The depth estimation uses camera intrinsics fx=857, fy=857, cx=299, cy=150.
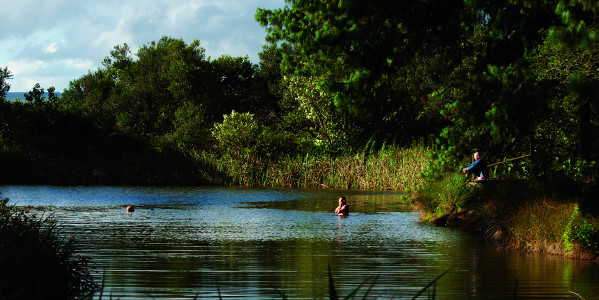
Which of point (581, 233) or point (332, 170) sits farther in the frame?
point (332, 170)

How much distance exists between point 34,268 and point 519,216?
12.0 metres

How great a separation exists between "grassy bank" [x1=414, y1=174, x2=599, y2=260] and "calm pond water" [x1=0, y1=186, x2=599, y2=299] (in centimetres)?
52

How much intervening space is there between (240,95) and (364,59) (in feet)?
161

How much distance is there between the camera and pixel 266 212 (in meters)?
30.2

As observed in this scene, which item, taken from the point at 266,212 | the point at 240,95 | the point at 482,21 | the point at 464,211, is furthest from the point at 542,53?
the point at 240,95

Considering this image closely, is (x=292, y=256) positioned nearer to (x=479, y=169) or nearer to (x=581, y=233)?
(x=581, y=233)

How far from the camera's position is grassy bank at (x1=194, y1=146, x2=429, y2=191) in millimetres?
41000

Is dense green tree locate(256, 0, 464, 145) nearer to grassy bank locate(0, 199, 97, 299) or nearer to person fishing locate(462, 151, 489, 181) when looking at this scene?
grassy bank locate(0, 199, 97, 299)

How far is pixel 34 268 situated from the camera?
10742 millimetres

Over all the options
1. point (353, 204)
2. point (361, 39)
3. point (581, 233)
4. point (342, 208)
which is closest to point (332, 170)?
point (353, 204)

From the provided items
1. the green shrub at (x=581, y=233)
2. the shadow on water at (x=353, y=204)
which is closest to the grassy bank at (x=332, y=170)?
the shadow on water at (x=353, y=204)

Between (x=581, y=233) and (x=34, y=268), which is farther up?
(x=581, y=233)

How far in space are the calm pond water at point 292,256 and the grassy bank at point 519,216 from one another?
52 cm

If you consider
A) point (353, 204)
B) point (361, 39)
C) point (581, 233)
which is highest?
point (361, 39)
